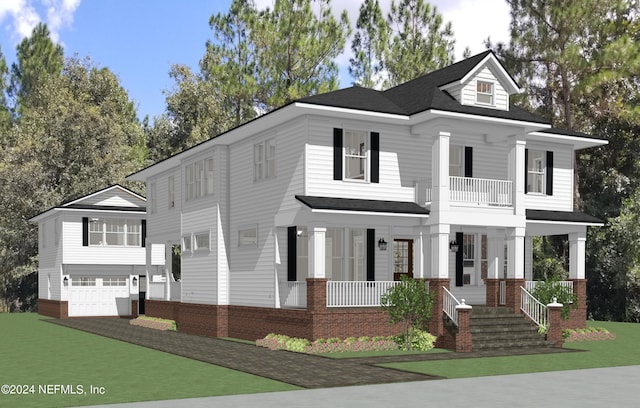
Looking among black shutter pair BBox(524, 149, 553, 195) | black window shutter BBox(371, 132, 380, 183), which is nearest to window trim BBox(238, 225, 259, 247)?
black window shutter BBox(371, 132, 380, 183)

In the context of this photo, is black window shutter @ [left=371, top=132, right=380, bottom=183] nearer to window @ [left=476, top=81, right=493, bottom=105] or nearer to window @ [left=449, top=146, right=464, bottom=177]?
window @ [left=449, top=146, right=464, bottom=177]

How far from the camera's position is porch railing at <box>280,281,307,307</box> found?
2450cm

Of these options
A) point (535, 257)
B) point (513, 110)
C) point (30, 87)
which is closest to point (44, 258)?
point (535, 257)

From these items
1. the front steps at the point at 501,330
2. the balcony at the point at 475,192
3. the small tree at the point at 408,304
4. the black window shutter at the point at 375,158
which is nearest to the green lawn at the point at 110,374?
the small tree at the point at 408,304

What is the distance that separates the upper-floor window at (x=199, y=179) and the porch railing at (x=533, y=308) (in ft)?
39.6

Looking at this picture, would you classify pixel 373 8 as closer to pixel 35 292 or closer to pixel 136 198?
pixel 136 198

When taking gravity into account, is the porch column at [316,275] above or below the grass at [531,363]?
above

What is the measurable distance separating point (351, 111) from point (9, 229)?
34634 mm

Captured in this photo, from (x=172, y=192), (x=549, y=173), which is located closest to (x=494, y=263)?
(x=549, y=173)

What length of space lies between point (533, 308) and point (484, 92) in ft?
23.2

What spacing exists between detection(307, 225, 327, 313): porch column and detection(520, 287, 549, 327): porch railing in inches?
258

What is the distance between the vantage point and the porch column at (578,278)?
27125mm

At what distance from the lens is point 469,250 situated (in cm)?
2884

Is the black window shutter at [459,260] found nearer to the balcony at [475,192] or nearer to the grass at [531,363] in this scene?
the balcony at [475,192]
